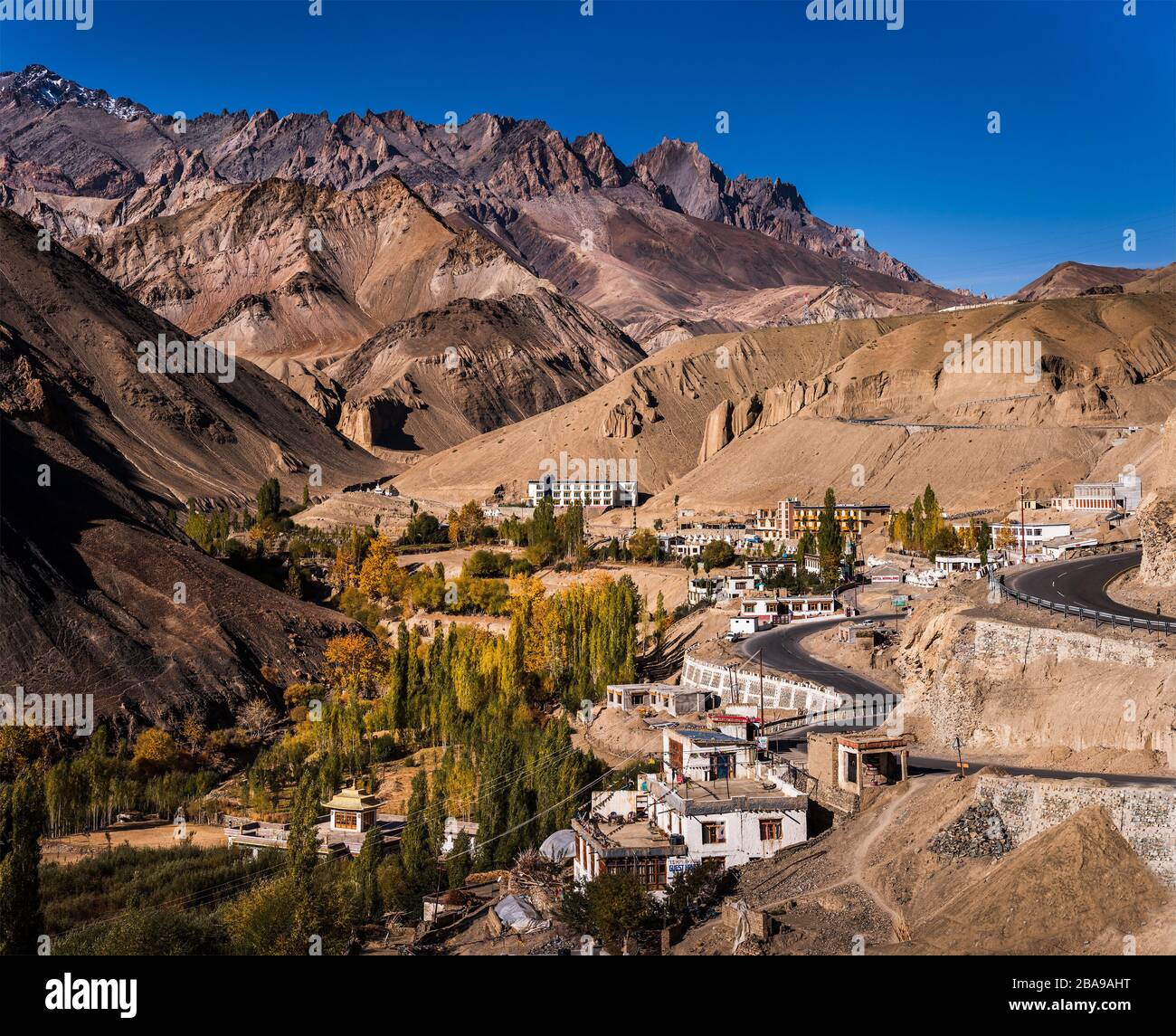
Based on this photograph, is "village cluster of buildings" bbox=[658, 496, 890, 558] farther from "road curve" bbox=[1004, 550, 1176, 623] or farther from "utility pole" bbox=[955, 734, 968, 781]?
"utility pole" bbox=[955, 734, 968, 781]

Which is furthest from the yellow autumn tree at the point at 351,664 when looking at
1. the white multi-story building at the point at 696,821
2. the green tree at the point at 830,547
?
the white multi-story building at the point at 696,821

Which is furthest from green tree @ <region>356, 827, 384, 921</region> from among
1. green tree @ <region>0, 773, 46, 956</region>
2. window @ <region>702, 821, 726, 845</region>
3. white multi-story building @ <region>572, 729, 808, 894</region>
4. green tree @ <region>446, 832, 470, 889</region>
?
window @ <region>702, 821, 726, 845</region>

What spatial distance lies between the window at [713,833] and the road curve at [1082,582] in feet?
42.8

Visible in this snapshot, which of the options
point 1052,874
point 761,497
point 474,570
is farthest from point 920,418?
point 1052,874

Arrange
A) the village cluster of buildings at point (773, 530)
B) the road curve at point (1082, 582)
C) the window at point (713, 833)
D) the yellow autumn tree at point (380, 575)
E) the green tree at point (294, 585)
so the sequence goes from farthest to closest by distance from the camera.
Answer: the village cluster of buildings at point (773, 530) < the yellow autumn tree at point (380, 575) < the green tree at point (294, 585) < the road curve at point (1082, 582) < the window at point (713, 833)

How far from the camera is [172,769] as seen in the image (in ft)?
190

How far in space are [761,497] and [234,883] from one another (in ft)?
275

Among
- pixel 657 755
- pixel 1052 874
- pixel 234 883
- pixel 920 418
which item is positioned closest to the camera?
pixel 1052 874

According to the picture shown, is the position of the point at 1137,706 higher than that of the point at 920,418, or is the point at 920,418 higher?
the point at 920,418

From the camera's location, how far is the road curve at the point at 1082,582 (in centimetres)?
4016

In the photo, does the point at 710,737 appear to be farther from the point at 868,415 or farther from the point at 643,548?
the point at 868,415

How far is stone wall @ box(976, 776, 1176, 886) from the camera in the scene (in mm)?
26109

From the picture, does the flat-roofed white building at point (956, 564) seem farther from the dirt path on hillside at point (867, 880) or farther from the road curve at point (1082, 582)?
the dirt path on hillside at point (867, 880)
